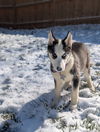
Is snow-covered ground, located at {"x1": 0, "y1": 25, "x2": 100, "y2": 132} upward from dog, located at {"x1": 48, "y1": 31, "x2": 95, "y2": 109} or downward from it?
downward

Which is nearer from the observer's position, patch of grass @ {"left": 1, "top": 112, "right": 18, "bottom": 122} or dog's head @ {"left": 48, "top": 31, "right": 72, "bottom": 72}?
dog's head @ {"left": 48, "top": 31, "right": 72, "bottom": 72}

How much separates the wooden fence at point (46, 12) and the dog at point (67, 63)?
7388 millimetres

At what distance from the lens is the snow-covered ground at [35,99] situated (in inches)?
198

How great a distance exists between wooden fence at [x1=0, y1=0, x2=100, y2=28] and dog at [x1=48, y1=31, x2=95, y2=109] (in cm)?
739

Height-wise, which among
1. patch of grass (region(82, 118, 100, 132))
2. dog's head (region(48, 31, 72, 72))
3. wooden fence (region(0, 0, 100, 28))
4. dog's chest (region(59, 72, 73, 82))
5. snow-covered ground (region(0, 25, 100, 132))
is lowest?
patch of grass (region(82, 118, 100, 132))

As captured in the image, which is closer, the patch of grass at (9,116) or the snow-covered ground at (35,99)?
the snow-covered ground at (35,99)

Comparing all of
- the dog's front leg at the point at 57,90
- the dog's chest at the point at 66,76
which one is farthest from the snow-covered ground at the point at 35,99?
the dog's chest at the point at 66,76

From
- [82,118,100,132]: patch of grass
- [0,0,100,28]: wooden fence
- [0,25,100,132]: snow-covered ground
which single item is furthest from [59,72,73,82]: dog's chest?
[0,0,100,28]: wooden fence

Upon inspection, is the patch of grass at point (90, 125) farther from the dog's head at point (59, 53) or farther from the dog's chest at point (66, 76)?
the dog's head at point (59, 53)

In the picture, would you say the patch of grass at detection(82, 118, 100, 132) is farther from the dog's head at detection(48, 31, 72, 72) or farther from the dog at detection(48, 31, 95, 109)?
the dog's head at detection(48, 31, 72, 72)

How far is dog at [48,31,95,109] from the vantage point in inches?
193

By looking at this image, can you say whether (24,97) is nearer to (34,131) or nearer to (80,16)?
(34,131)

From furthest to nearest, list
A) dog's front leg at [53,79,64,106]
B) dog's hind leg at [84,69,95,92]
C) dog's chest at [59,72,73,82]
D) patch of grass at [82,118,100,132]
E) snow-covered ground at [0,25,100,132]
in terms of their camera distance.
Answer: dog's hind leg at [84,69,95,92] < dog's front leg at [53,79,64,106] < dog's chest at [59,72,73,82] < snow-covered ground at [0,25,100,132] < patch of grass at [82,118,100,132]

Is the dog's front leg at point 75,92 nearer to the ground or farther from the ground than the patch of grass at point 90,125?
farther from the ground
